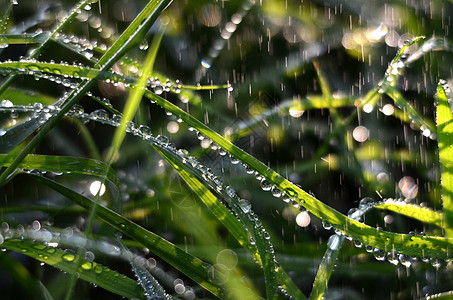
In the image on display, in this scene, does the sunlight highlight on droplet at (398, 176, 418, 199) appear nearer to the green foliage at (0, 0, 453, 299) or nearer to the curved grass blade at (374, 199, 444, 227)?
the green foliage at (0, 0, 453, 299)

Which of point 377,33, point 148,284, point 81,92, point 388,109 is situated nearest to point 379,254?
point 148,284

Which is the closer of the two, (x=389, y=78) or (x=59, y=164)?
(x=59, y=164)

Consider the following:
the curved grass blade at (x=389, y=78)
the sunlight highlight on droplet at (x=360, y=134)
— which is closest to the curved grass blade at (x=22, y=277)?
the curved grass blade at (x=389, y=78)

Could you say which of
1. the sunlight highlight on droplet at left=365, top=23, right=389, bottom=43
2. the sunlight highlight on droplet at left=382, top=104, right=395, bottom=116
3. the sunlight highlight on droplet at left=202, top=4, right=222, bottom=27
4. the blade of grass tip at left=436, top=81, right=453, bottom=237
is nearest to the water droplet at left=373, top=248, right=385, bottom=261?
the blade of grass tip at left=436, top=81, right=453, bottom=237

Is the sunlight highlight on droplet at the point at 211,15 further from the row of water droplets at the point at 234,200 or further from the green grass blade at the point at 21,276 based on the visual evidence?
the green grass blade at the point at 21,276

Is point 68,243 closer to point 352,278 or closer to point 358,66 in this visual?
point 352,278

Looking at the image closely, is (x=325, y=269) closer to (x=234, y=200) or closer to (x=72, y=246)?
(x=234, y=200)

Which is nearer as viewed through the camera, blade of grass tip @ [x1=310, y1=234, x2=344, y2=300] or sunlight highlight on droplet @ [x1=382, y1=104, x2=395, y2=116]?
blade of grass tip @ [x1=310, y1=234, x2=344, y2=300]

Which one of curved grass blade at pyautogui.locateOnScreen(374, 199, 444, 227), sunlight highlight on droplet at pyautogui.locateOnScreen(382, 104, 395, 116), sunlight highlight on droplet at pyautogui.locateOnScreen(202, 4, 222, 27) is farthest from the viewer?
sunlight highlight on droplet at pyautogui.locateOnScreen(202, 4, 222, 27)
